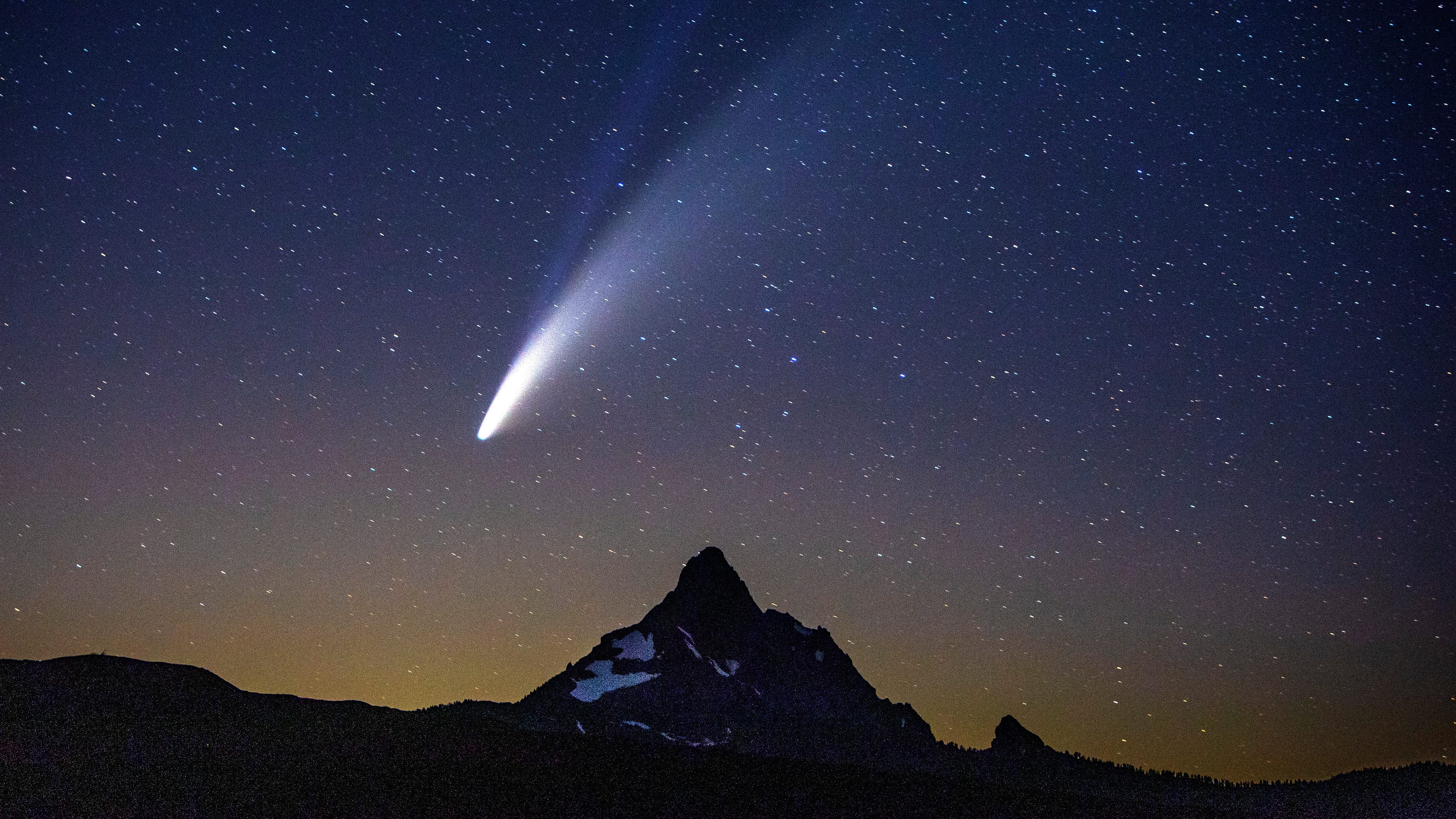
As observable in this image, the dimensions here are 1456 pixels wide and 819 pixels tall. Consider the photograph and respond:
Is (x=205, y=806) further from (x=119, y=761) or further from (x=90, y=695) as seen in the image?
(x=90, y=695)

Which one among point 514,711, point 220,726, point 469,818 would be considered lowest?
point 469,818

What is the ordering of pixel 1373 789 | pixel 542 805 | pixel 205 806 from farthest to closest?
pixel 1373 789
pixel 542 805
pixel 205 806

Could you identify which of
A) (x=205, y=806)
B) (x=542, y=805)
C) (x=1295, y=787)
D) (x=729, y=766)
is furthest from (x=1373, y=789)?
(x=205, y=806)

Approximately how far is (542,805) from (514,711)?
170617 mm

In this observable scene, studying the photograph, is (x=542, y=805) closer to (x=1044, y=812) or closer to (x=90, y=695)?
(x=90, y=695)

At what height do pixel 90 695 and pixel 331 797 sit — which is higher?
pixel 90 695

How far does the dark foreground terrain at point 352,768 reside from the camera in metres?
30.7

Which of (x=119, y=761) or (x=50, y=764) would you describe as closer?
(x=50, y=764)

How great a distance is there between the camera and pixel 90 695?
39.3 m

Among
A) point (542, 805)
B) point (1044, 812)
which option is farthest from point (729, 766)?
point (1044, 812)

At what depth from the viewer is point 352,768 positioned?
3653 cm

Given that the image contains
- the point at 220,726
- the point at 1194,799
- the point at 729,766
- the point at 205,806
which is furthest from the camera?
the point at 1194,799

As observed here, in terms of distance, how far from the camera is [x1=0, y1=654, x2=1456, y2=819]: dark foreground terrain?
101ft

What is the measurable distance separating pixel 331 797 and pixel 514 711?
172446 millimetres
